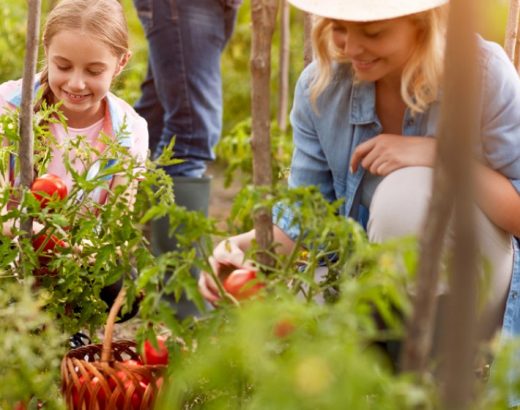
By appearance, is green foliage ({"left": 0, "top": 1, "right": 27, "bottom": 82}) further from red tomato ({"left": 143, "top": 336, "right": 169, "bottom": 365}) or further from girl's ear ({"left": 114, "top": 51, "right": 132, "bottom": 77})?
red tomato ({"left": 143, "top": 336, "right": 169, "bottom": 365})

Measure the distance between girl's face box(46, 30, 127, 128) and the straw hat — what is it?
28.3 inches

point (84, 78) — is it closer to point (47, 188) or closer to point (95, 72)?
point (95, 72)

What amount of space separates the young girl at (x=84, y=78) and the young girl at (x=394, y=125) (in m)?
0.49

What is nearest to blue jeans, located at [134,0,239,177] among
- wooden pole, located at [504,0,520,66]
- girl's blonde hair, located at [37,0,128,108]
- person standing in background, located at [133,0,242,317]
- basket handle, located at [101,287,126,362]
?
person standing in background, located at [133,0,242,317]

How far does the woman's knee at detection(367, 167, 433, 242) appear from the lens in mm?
1960

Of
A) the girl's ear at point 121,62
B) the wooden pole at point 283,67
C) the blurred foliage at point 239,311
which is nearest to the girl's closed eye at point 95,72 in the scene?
the girl's ear at point 121,62

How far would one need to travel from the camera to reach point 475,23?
104 cm

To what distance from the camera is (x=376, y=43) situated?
2.00m

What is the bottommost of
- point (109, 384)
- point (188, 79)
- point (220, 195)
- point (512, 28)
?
point (220, 195)

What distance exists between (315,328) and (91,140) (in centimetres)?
130

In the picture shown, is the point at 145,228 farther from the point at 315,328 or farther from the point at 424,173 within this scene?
the point at 315,328

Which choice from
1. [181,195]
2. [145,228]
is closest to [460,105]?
[181,195]

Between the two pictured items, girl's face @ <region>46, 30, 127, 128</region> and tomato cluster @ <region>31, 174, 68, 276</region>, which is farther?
girl's face @ <region>46, 30, 127, 128</region>

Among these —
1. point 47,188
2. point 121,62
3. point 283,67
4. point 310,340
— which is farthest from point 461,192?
point 283,67
